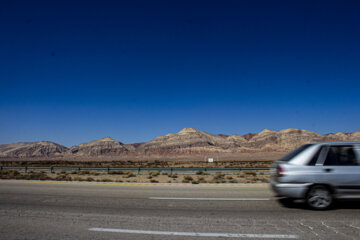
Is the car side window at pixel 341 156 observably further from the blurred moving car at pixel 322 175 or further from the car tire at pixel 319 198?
the car tire at pixel 319 198

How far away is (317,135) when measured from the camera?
16112 cm

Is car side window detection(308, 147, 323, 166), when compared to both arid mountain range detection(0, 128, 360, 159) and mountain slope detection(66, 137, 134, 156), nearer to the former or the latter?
arid mountain range detection(0, 128, 360, 159)

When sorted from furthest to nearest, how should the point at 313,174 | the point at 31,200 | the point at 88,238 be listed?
the point at 31,200
the point at 313,174
the point at 88,238

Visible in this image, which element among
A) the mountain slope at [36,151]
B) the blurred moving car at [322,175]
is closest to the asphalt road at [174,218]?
the blurred moving car at [322,175]

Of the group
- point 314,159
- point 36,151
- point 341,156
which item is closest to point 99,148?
point 36,151

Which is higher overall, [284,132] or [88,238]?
[284,132]

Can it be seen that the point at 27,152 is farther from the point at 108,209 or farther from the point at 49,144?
the point at 108,209

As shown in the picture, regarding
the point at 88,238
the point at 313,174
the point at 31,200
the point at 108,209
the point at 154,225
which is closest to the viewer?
the point at 88,238

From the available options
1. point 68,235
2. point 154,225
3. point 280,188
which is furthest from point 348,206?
point 68,235

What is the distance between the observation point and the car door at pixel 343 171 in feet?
19.8

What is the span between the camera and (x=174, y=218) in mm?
5746

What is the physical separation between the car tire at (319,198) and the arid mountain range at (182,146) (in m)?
133

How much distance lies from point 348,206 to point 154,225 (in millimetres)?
5120

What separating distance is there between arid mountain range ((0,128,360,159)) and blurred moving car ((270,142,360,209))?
13337cm
